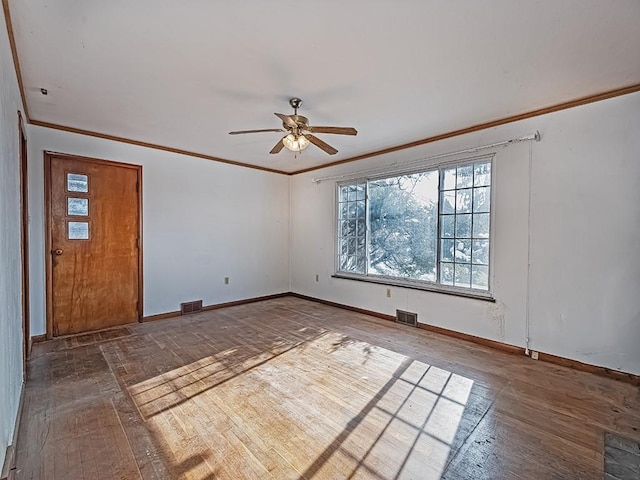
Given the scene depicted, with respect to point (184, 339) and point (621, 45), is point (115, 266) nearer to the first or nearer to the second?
point (184, 339)

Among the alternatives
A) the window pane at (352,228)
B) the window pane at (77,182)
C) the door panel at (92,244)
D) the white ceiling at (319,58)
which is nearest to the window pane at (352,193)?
the window pane at (352,228)

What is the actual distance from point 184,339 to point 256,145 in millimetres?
2636

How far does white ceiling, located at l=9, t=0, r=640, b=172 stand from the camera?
175 centimetres

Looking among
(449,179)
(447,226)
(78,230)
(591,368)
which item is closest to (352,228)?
(447,226)

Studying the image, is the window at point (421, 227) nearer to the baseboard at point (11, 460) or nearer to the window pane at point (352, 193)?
the window pane at point (352, 193)

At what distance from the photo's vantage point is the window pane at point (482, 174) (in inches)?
138

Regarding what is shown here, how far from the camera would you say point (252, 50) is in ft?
6.87

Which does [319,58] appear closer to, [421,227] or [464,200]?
[464,200]

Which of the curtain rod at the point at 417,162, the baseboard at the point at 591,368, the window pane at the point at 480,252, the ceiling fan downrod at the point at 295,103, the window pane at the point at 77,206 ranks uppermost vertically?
the ceiling fan downrod at the point at 295,103

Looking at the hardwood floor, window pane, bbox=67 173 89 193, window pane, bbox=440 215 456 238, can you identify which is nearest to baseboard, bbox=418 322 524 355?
the hardwood floor

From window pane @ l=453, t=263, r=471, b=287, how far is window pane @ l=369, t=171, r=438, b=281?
292mm

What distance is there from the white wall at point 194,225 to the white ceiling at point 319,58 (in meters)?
0.84

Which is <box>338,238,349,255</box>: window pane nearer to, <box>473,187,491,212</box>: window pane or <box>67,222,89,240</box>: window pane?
<box>473,187,491,212</box>: window pane

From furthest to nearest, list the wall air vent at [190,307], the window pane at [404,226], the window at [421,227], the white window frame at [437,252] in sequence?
the wall air vent at [190,307] < the window pane at [404,226] < the window at [421,227] < the white window frame at [437,252]
